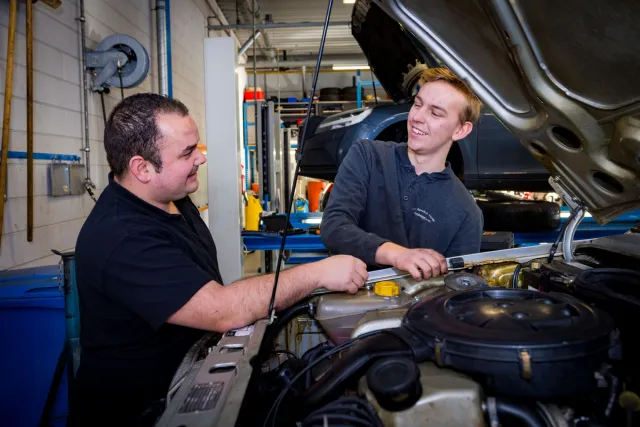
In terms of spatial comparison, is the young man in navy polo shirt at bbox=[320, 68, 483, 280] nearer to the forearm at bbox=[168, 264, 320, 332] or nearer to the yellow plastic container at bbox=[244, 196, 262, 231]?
the forearm at bbox=[168, 264, 320, 332]

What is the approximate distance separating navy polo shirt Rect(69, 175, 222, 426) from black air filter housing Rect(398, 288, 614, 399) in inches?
27.0

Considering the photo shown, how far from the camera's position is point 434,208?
6.15 ft

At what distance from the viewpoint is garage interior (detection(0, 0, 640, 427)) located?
0.71 meters

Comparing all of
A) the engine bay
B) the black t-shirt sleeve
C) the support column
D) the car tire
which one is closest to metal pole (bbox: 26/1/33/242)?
the support column

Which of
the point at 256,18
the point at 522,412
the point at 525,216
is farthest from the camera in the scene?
the point at 256,18

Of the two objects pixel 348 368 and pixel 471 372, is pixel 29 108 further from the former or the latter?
pixel 471 372

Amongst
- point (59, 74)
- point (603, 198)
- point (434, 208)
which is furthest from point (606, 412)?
point (59, 74)

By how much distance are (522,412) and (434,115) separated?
1.32 m

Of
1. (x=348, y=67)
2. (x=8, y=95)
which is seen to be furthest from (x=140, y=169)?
(x=348, y=67)

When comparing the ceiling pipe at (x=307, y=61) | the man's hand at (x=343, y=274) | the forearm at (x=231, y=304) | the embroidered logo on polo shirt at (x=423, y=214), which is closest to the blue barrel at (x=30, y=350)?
the forearm at (x=231, y=304)

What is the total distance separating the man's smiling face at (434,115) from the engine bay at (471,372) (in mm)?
939

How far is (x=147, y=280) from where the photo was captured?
46.8 inches

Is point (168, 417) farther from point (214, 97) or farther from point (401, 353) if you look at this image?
point (214, 97)

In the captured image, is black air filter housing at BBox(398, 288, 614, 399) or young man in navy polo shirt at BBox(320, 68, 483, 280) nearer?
black air filter housing at BBox(398, 288, 614, 399)
